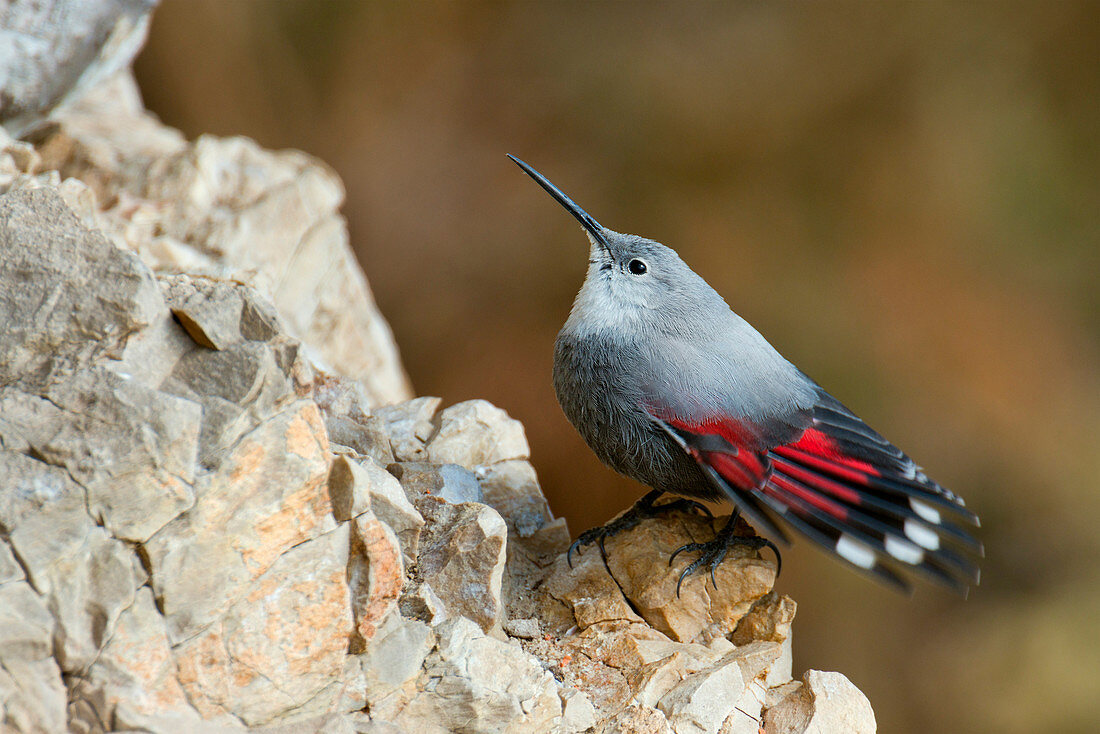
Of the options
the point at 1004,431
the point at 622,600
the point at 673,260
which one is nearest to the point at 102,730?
the point at 622,600

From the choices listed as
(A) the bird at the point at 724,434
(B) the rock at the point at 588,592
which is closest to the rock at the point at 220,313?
(A) the bird at the point at 724,434

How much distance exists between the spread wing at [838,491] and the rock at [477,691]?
0.54m

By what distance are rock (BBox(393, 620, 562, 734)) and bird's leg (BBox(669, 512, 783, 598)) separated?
0.48 meters

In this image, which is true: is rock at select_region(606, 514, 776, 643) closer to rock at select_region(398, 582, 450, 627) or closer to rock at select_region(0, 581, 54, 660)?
rock at select_region(398, 582, 450, 627)

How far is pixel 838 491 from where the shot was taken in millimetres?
1805

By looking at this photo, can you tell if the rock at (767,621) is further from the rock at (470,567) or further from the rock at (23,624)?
the rock at (23,624)

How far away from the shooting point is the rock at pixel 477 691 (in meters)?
1.57

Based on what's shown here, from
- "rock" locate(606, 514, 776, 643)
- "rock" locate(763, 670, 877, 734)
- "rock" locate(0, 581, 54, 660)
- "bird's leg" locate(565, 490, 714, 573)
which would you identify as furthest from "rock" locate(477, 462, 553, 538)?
"rock" locate(0, 581, 54, 660)

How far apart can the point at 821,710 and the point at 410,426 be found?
3.88 feet

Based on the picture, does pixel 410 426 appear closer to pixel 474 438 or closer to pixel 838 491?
pixel 474 438

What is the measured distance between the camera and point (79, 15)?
8.04ft

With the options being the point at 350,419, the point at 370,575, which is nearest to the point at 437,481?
the point at 350,419

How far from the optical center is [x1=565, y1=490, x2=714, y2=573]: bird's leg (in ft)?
6.89

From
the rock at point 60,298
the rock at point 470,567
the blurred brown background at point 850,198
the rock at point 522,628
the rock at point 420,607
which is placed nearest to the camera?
the rock at point 60,298
